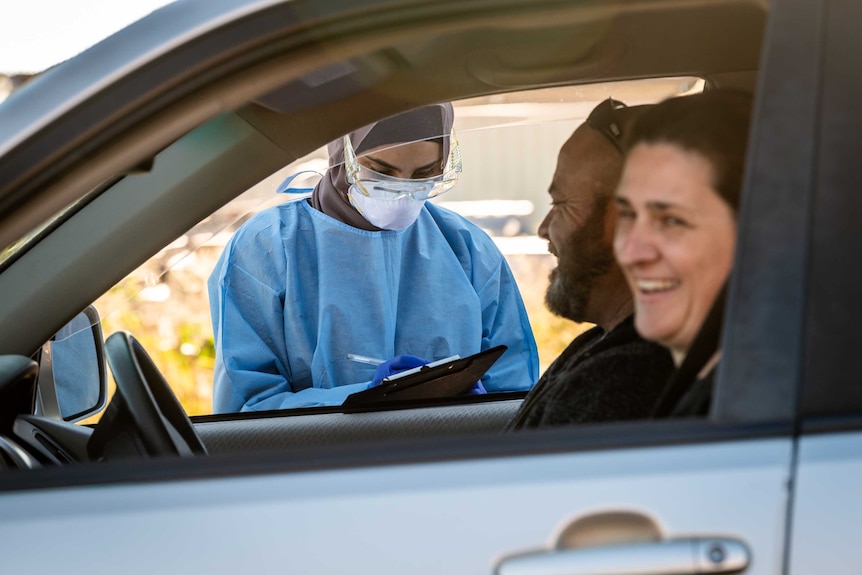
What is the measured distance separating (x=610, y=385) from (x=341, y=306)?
6.47 ft

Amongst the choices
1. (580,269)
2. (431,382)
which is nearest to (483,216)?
(431,382)

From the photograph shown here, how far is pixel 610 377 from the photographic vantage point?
1544 mm

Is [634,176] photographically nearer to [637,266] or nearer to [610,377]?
[637,266]

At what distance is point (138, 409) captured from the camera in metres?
1.73

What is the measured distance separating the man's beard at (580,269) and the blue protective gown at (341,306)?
3.16 ft

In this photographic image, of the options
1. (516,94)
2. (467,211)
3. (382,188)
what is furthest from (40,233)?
(467,211)

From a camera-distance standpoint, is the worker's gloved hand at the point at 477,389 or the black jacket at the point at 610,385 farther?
the worker's gloved hand at the point at 477,389

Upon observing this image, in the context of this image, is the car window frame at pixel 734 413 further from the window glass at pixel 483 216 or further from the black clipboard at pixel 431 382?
the black clipboard at pixel 431 382

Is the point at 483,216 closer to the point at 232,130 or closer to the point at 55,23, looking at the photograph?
the point at 232,130

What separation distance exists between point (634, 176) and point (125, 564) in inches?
34.4

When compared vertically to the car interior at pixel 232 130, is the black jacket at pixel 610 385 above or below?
below

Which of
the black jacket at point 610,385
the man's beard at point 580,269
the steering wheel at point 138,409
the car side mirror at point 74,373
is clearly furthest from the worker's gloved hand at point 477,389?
the steering wheel at point 138,409

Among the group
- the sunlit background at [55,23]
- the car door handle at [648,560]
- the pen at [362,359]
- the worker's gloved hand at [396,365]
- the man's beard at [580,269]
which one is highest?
the sunlit background at [55,23]

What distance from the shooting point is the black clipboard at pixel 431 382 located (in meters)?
2.66
